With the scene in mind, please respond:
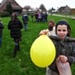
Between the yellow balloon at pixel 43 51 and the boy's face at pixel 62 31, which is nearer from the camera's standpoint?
the yellow balloon at pixel 43 51

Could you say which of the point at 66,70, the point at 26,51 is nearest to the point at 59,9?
the point at 26,51

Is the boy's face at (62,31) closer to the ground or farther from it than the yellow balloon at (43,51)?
farther from it

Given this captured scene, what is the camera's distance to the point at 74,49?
3910 mm

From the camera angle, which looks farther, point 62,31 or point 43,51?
point 62,31

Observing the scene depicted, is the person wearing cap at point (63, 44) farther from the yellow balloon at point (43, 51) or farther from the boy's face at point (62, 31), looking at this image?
the yellow balloon at point (43, 51)

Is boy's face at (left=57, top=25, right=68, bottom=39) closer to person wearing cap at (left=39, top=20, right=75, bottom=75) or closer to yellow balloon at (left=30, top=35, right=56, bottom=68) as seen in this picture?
person wearing cap at (left=39, top=20, right=75, bottom=75)

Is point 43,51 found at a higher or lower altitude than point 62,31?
lower

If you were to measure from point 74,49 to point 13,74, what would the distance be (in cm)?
368

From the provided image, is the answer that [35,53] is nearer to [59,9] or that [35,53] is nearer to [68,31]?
[68,31]

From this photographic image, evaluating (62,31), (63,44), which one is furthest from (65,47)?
(62,31)

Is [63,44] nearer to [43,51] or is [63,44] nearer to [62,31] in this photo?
[62,31]

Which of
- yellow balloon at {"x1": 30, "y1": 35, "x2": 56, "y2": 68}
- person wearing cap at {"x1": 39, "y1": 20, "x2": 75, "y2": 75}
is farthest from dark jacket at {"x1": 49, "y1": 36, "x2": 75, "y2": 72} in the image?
yellow balloon at {"x1": 30, "y1": 35, "x2": 56, "y2": 68}

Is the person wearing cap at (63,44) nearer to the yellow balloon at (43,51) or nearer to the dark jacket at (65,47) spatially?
the dark jacket at (65,47)

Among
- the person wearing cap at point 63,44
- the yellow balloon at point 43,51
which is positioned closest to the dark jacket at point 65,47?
the person wearing cap at point 63,44
